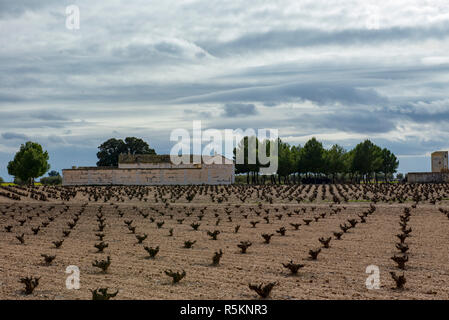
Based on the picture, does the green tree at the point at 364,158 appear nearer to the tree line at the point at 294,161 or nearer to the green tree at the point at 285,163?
the tree line at the point at 294,161

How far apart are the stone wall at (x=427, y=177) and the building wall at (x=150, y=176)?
105 ft

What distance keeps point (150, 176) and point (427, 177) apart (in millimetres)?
46439

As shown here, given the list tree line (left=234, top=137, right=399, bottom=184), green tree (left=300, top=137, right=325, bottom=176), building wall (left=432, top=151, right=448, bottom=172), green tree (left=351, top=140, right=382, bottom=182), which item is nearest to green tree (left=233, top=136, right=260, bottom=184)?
tree line (left=234, top=137, right=399, bottom=184)

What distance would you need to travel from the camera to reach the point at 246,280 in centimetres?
1077

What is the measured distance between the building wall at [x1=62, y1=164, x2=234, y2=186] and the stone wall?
31921 mm

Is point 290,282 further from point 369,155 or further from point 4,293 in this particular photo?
point 369,155

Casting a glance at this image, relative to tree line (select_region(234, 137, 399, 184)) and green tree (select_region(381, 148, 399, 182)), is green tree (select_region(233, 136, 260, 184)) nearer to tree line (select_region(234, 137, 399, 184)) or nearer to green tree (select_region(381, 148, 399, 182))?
tree line (select_region(234, 137, 399, 184))

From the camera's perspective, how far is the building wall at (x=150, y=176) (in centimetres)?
7650

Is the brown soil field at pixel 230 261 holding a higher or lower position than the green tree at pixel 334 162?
lower

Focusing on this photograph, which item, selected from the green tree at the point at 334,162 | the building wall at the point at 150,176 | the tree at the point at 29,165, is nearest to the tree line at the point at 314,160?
the green tree at the point at 334,162

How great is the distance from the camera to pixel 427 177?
277 feet
